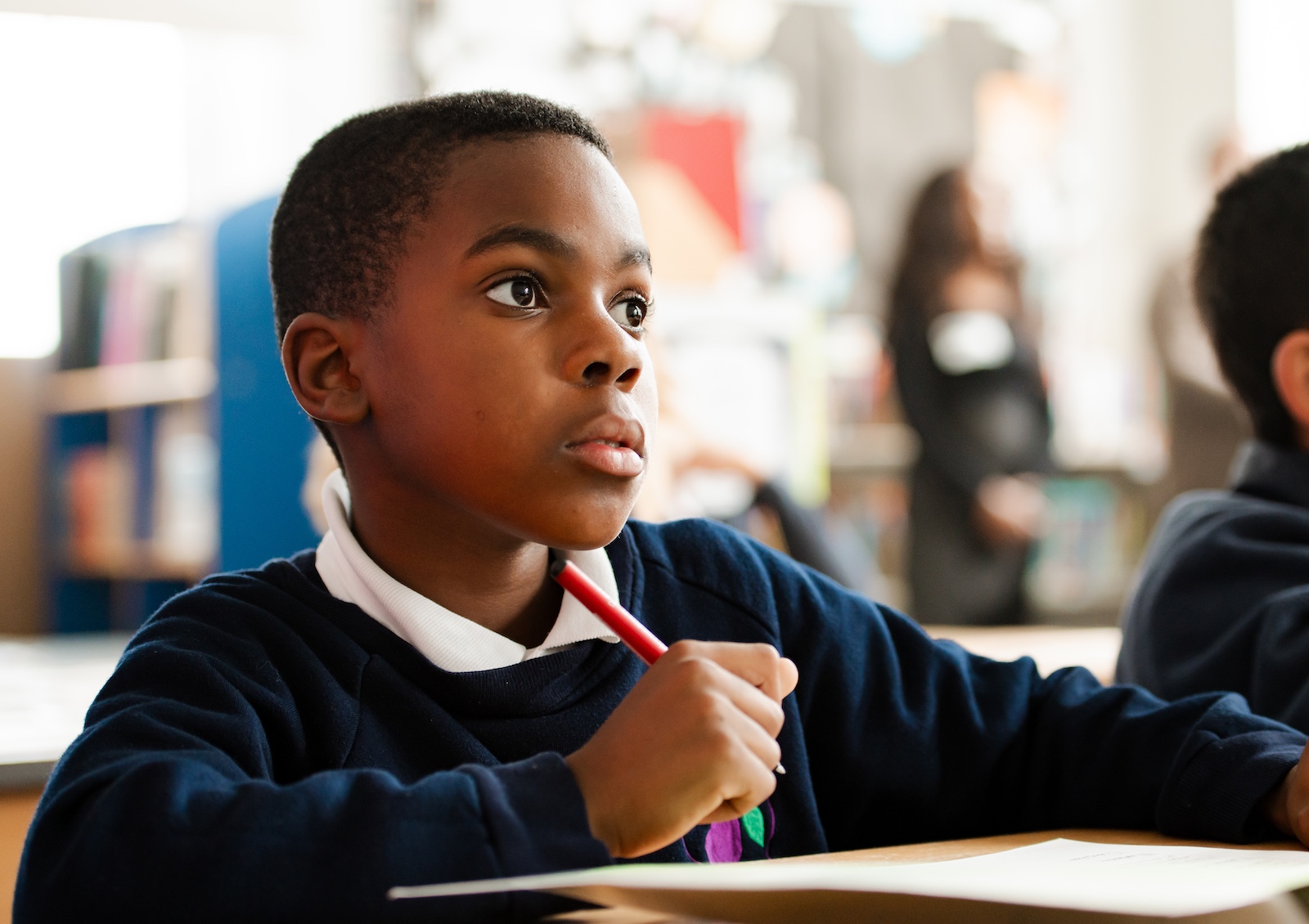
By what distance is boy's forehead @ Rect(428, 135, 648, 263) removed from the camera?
0.77m

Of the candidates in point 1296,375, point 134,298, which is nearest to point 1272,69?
point 134,298

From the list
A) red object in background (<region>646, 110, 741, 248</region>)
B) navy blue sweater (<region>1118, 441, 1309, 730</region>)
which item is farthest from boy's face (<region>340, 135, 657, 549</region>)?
red object in background (<region>646, 110, 741, 248</region>)

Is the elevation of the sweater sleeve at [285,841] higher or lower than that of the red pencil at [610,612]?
lower

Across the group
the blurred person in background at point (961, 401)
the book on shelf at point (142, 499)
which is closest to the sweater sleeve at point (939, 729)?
the book on shelf at point (142, 499)

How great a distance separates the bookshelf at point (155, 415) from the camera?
6.84 ft

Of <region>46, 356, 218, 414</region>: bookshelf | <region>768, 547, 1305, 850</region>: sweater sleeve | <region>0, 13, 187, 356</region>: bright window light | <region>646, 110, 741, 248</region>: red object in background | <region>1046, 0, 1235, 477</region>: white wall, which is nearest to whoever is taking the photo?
<region>768, 547, 1305, 850</region>: sweater sleeve

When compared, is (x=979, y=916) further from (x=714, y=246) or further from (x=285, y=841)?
(x=714, y=246)

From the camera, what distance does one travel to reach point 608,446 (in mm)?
749

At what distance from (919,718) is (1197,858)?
0.31m

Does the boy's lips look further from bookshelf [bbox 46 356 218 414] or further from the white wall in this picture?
the white wall

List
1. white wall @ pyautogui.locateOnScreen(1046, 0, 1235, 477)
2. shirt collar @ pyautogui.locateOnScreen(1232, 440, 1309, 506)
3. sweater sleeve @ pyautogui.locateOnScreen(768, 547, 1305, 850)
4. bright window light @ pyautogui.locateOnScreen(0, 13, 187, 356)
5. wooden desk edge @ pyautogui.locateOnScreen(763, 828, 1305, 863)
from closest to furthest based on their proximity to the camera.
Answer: wooden desk edge @ pyautogui.locateOnScreen(763, 828, 1305, 863) → sweater sleeve @ pyautogui.locateOnScreen(768, 547, 1305, 850) → shirt collar @ pyautogui.locateOnScreen(1232, 440, 1309, 506) → bright window light @ pyautogui.locateOnScreen(0, 13, 187, 356) → white wall @ pyautogui.locateOnScreen(1046, 0, 1235, 477)

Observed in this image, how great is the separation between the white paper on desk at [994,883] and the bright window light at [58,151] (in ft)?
10.3

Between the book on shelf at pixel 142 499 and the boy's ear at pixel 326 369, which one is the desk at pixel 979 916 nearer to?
the boy's ear at pixel 326 369

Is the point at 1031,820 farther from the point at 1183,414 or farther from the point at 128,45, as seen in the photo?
the point at 128,45
